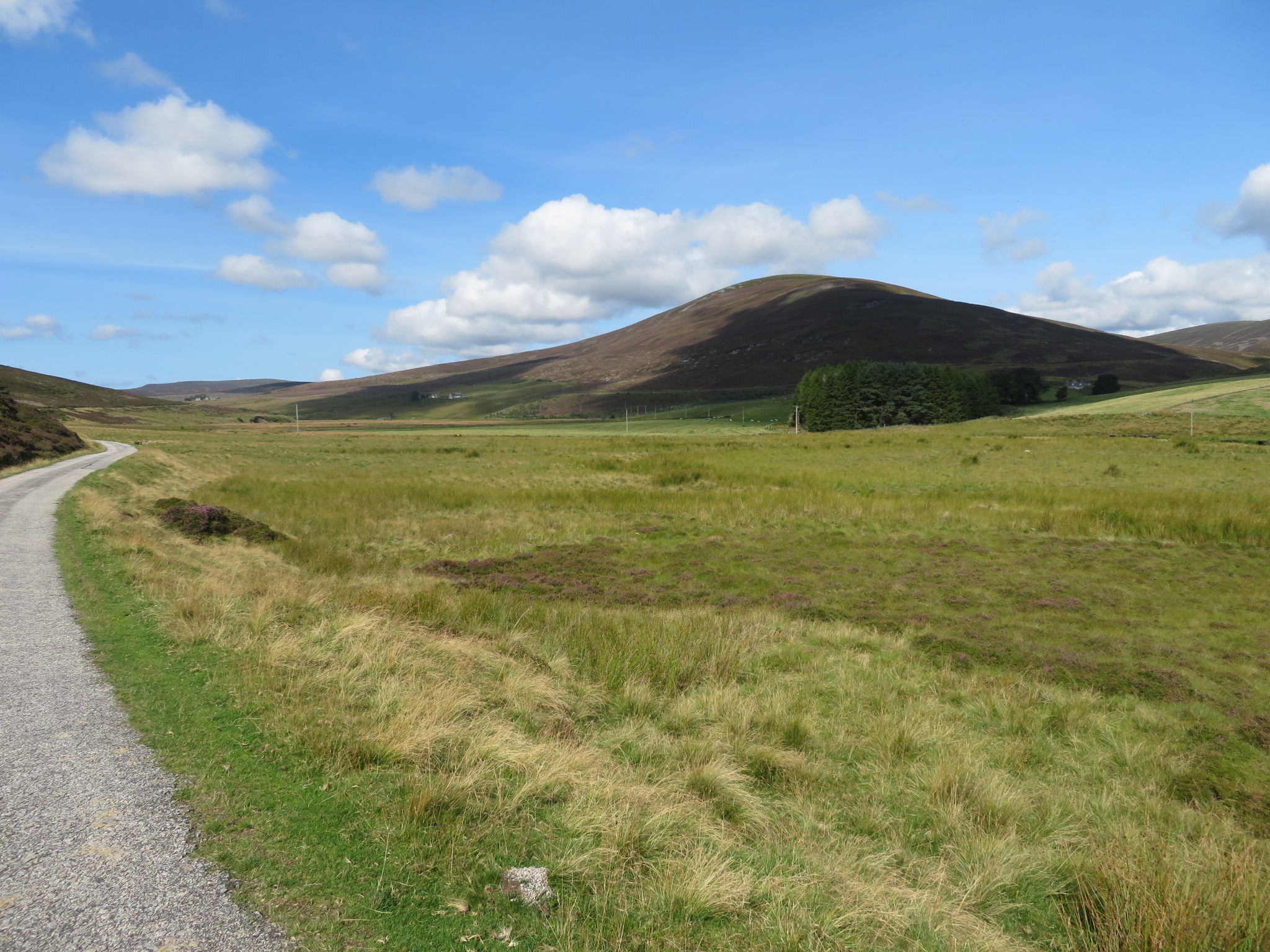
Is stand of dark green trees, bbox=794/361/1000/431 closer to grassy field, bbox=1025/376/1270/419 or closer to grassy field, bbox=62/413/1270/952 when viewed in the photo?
grassy field, bbox=1025/376/1270/419

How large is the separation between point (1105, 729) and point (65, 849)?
1016 cm

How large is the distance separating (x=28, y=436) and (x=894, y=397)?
9385 centimetres

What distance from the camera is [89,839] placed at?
4.36 m

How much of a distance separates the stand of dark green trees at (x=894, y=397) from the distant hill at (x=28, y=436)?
8401 cm

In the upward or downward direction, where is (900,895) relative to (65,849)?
downward

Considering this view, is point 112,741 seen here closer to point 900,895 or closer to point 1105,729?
point 900,895

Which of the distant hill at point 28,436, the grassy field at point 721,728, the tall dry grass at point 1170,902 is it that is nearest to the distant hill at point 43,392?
the distant hill at point 28,436

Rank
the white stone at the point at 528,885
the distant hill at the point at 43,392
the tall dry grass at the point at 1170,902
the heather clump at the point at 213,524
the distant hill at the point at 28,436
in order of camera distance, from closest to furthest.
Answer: the tall dry grass at the point at 1170,902, the white stone at the point at 528,885, the heather clump at the point at 213,524, the distant hill at the point at 28,436, the distant hill at the point at 43,392

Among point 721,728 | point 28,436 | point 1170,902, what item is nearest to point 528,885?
point 721,728

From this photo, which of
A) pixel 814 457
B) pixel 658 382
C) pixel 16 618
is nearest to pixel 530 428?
pixel 658 382

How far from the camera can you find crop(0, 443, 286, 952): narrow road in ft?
11.9

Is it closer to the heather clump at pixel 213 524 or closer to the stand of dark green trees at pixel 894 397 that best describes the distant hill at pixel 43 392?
the stand of dark green trees at pixel 894 397

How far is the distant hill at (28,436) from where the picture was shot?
114 ft

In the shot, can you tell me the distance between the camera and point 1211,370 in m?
155
